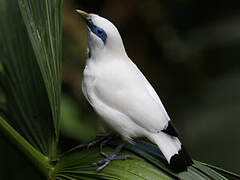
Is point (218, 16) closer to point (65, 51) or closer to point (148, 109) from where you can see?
point (65, 51)

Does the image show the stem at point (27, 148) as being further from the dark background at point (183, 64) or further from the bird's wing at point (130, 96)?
the dark background at point (183, 64)

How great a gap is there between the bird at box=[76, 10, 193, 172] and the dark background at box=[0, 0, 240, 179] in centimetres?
157

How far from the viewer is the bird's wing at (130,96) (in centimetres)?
122

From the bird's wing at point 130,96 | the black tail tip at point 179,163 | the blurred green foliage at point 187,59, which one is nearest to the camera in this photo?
the black tail tip at point 179,163

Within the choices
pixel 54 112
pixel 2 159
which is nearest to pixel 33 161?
pixel 54 112

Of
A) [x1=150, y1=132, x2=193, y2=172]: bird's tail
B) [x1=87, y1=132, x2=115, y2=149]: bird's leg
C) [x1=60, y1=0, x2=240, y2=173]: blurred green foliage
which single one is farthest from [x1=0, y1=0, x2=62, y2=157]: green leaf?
[x1=60, y1=0, x2=240, y2=173]: blurred green foliage

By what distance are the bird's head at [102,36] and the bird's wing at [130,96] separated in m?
0.06

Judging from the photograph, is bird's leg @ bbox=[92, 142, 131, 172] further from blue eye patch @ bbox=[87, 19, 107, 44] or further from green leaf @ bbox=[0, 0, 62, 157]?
blue eye patch @ bbox=[87, 19, 107, 44]

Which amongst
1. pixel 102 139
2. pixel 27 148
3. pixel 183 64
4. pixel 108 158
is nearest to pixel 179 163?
pixel 108 158

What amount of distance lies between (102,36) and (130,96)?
Result: 0.21 m

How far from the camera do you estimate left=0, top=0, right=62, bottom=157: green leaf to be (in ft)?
3.92

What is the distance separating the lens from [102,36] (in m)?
1.31

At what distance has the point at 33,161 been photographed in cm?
123

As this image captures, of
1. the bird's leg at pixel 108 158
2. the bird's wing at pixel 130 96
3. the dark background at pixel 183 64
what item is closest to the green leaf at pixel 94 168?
the bird's leg at pixel 108 158
